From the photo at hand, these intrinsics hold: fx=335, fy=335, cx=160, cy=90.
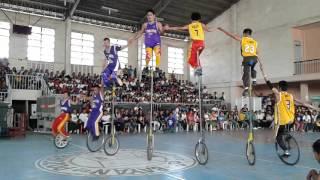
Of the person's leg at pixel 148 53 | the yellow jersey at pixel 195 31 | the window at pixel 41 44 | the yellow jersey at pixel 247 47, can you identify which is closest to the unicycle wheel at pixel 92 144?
the person's leg at pixel 148 53

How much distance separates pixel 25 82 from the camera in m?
18.4

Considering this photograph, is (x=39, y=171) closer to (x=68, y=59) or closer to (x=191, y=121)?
(x=191, y=121)

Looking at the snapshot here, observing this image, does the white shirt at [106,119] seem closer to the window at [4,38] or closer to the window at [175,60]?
the window at [4,38]

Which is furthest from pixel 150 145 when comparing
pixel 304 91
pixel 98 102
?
pixel 304 91

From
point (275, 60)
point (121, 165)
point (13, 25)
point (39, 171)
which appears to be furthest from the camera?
point (275, 60)

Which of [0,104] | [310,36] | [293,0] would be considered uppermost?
[293,0]

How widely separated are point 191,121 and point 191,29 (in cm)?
1311

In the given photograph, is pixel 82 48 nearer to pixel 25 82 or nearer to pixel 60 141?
pixel 25 82

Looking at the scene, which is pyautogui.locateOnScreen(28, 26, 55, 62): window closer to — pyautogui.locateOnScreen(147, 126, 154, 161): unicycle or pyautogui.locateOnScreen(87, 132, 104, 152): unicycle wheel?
pyautogui.locateOnScreen(87, 132, 104, 152): unicycle wheel

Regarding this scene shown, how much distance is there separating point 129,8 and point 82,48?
460 cm

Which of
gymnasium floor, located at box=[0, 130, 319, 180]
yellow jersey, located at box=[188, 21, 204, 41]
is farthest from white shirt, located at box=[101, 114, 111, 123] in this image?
yellow jersey, located at box=[188, 21, 204, 41]

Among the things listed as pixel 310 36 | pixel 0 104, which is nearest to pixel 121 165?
pixel 0 104

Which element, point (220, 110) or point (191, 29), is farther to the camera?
point (220, 110)

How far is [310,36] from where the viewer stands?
950 inches
